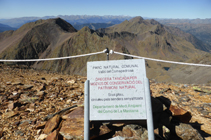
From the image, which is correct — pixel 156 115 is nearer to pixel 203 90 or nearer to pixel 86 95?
pixel 86 95

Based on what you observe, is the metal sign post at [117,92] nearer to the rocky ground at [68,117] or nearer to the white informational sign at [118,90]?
the white informational sign at [118,90]

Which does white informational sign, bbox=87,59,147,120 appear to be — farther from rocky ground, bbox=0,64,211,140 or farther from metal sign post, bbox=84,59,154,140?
rocky ground, bbox=0,64,211,140

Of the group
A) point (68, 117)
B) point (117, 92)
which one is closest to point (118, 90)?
A: point (117, 92)

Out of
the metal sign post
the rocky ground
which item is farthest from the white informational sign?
the rocky ground

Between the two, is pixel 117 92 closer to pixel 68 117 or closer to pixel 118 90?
pixel 118 90

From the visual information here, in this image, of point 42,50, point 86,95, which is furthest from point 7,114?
point 42,50

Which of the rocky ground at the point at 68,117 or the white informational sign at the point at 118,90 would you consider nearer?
the white informational sign at the point at 118,90

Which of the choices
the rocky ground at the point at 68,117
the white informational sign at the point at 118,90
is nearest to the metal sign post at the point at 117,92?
the white informational sign at the point at 118,90
